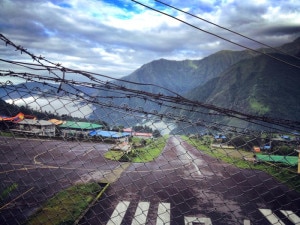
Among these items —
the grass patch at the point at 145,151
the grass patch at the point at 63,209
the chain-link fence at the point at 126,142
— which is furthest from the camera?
the grass patch at the point at 63,209

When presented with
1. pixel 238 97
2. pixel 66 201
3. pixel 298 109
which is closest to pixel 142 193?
pixel 66 201

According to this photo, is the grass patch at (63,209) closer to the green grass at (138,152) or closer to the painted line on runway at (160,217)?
the painted line on runway at (160,217)

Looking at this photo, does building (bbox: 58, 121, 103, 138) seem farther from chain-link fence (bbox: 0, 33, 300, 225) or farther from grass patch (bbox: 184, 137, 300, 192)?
grass patch (bbox: 184, 137, 300, 192)

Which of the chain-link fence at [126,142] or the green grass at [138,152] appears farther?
the green grass at [138,152]

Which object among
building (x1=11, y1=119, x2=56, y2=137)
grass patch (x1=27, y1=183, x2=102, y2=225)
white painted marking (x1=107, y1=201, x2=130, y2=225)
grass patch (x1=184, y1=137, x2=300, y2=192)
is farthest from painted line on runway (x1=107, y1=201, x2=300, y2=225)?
building (x1=11, y1=119, x2=56, y2=137)

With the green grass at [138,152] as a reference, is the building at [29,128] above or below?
above

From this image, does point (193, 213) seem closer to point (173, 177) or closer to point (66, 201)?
point (66, 201)

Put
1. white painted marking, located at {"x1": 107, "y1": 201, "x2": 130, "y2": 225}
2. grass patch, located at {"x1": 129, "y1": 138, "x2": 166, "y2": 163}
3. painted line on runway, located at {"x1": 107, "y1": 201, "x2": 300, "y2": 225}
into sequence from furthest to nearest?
white painted marking, located at {"x1": 107, "y1": 201, "x2": 130, "y2": 225}
painted line on runway, located at {"x1": 107, "y1": 201, "x2": 300, "y2": 225}
grass patch, located at {"x1": 129, "y1": 138, "x2": 166, "y2": 163}

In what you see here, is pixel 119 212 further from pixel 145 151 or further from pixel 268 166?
pixel 145 151

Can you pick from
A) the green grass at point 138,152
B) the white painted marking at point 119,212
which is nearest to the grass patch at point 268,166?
the green grass at point 138,152
